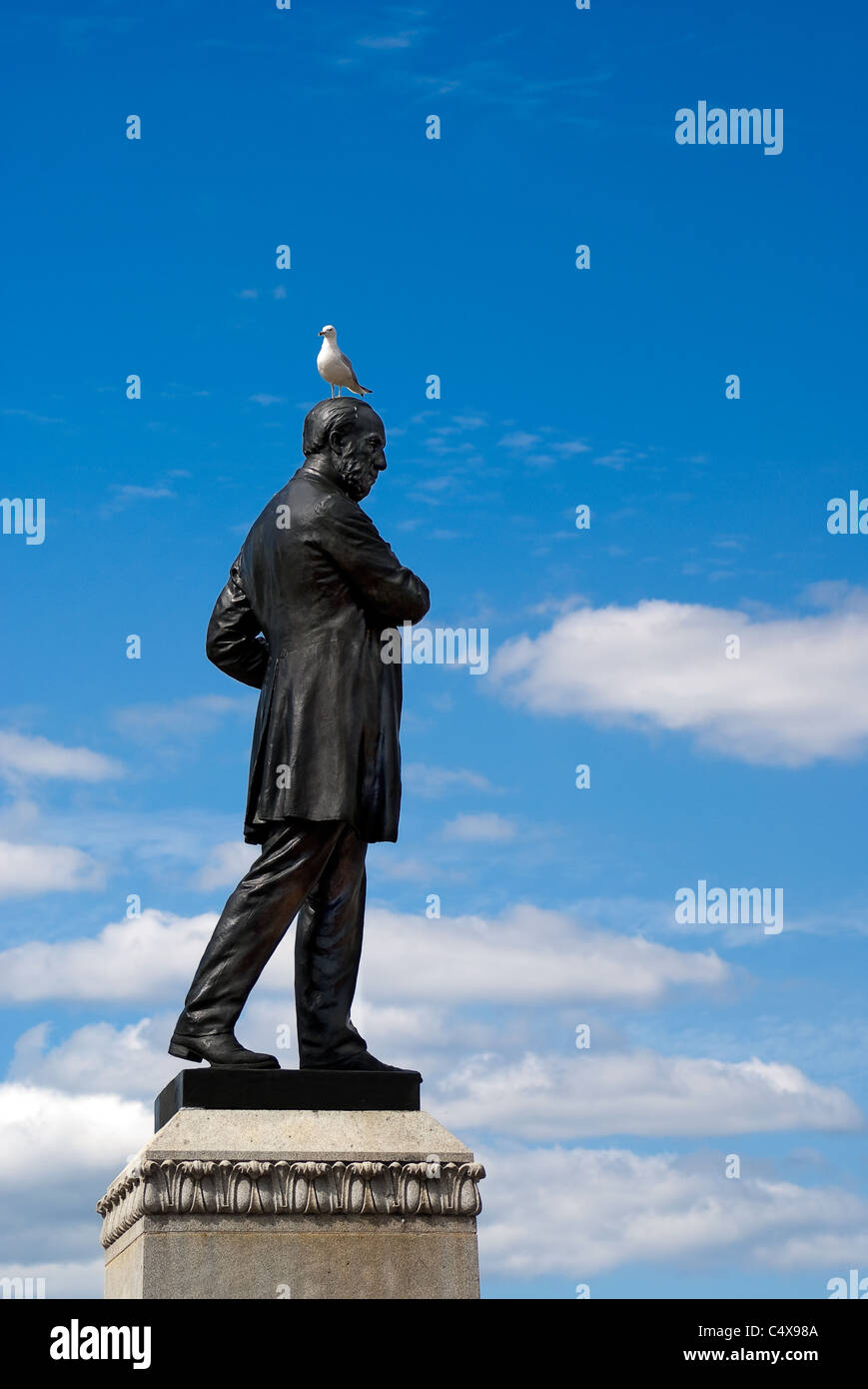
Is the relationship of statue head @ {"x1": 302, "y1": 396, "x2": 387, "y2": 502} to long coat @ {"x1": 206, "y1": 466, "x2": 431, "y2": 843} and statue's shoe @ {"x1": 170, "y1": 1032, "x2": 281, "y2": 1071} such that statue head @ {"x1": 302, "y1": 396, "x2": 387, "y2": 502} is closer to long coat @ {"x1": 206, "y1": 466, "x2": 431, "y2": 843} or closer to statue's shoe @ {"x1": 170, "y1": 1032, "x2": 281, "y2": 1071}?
long coat @ {"x1": 206, "y1": 466, "x2": 431, "y2": 843}

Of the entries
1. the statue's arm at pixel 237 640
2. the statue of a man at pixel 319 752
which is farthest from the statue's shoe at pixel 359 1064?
the statue's arm at pixel 237 640

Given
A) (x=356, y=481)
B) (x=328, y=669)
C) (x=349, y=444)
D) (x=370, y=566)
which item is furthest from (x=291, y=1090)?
(x=349, y=444)

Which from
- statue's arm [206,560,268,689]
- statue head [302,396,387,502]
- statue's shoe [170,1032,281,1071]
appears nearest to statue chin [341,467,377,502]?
statue head [302,396,387,502]

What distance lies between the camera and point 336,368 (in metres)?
14.9

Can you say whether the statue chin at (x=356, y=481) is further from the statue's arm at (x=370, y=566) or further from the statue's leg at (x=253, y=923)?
the statue's leg at (x=253, y=923)

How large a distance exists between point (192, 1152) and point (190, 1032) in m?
0.96

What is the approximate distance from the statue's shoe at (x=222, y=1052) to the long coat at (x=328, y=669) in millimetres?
1432

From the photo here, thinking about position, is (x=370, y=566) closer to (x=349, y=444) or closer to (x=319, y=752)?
(x=349, y=444)

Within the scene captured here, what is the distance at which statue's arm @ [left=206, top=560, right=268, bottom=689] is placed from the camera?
14.9m

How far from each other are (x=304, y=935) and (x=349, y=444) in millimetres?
3445
